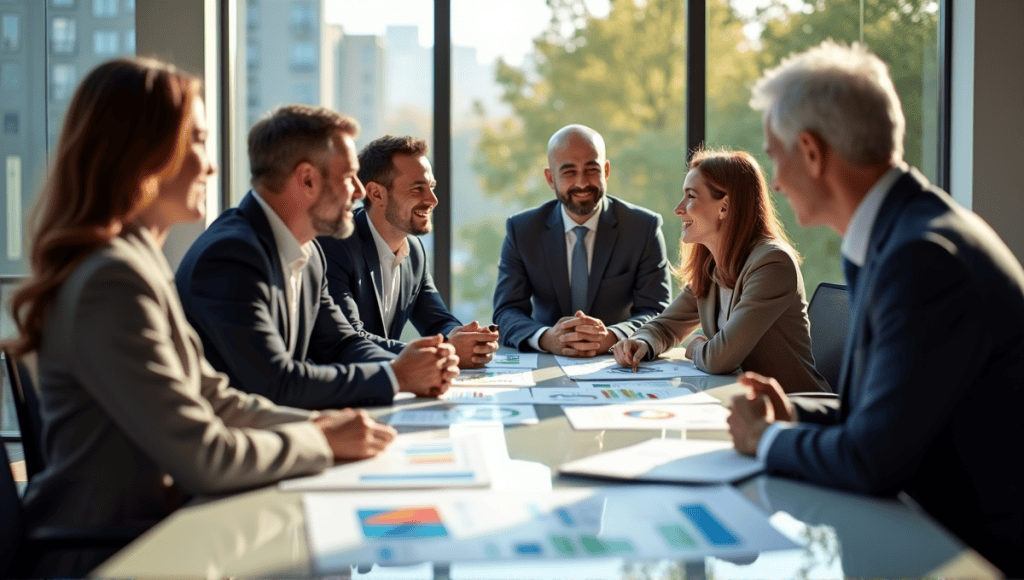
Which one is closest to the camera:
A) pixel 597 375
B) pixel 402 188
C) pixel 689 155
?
pixel 597 375

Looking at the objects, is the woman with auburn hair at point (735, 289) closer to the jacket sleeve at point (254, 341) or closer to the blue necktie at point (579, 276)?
the blue necktie at point (579, 276)

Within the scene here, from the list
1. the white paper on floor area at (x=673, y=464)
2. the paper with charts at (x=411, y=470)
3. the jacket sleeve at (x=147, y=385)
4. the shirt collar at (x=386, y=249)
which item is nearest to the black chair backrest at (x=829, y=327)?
the white paper on floor area at (x=673, y=464)

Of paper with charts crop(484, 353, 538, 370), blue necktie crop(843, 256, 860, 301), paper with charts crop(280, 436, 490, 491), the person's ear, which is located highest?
the person's ear

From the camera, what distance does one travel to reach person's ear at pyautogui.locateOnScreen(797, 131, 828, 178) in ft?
5.17

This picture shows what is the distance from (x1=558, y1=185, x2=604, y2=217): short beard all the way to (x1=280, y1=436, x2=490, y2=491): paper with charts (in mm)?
2454

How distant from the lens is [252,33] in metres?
5.12

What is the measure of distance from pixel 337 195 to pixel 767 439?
4.79 feet

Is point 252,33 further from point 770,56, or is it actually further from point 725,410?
point 725,410

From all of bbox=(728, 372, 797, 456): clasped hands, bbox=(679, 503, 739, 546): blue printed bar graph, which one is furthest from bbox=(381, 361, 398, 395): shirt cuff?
bbox=(679, 503, 739, 546): blue printed bar graph

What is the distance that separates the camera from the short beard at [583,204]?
4.02m

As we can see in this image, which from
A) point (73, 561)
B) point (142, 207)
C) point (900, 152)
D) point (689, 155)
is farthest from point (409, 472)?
point (689, 155)

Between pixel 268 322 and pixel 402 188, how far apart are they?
1.63 meters

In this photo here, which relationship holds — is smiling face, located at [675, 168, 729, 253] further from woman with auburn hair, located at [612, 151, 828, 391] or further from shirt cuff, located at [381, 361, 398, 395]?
shirt cuff, located at [381, 361, 398, 395]

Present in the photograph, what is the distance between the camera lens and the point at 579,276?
12.9ft
